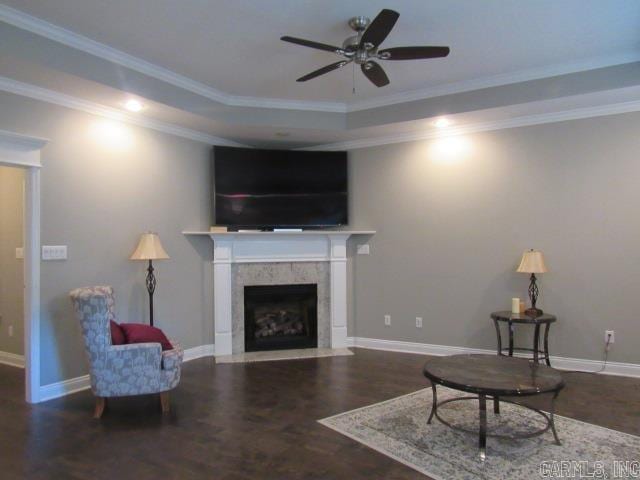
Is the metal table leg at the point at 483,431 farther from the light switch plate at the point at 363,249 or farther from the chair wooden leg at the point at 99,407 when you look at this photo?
the light switch plate at the point at 363,249

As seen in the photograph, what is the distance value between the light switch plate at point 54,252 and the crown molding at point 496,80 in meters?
3.25

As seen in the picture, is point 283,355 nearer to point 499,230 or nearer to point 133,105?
point 499,230

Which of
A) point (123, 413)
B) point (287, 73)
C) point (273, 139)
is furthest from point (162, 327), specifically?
point (287, 73)

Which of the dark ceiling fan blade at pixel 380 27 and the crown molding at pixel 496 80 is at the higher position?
the crown molding at pixel 496 80

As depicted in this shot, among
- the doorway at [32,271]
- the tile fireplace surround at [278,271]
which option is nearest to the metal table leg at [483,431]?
A: the tile fireplace surround at [278,271]

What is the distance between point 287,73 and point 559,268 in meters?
3.34

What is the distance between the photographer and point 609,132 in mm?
4457

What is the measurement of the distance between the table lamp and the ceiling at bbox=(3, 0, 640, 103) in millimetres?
1591

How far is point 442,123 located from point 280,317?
303 cm

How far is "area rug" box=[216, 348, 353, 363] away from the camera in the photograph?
510 cm

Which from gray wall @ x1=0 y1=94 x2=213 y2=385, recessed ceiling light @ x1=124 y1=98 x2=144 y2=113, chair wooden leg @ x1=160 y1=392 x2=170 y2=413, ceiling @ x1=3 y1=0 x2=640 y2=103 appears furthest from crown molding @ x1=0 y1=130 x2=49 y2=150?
chair wooden leg @ x1=160 y1=392 x2=170 y2=413

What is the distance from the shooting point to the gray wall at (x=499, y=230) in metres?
4.44

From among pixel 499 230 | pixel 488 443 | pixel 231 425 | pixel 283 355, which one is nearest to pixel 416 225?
pixel 499 230

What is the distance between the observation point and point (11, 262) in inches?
195
